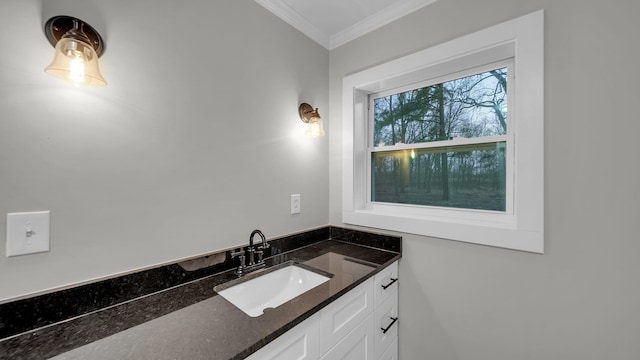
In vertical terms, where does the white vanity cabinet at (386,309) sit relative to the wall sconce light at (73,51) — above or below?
below

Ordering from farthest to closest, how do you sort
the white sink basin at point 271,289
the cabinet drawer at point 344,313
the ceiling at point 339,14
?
the ceiling at point 339,14 → the white sink basin at point 271,289 → the cabinet drawer at point 344,313

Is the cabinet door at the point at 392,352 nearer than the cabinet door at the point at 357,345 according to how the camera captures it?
No

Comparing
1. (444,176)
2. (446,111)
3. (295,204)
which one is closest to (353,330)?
(295,204)

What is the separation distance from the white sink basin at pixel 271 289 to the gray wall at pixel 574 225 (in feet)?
2.59

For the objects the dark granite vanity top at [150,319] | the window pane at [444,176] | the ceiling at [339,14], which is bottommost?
the dark granite vanity top at [150,319]

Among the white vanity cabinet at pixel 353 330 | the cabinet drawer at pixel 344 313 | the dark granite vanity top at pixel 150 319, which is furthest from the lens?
the cabinet drawer at pixel 344 313

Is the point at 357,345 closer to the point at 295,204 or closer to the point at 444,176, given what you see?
the point at 295,204

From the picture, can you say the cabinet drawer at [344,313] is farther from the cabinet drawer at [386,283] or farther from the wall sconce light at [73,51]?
the wall sconce light at [73,51]

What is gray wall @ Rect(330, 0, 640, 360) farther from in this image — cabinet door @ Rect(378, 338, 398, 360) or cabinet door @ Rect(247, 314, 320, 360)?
cabinet door @ Rect(247, 314, 320, 360)

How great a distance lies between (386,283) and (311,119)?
1.08m

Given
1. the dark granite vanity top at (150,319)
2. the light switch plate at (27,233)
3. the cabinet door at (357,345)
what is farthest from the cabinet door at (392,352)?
the light switch plate at (27,233)

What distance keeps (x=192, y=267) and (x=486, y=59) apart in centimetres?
179

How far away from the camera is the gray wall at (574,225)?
0.90 m

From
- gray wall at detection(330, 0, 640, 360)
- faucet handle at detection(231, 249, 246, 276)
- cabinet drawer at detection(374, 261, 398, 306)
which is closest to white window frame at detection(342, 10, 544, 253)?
gray wall at detection(330, 0, 640, 360)
